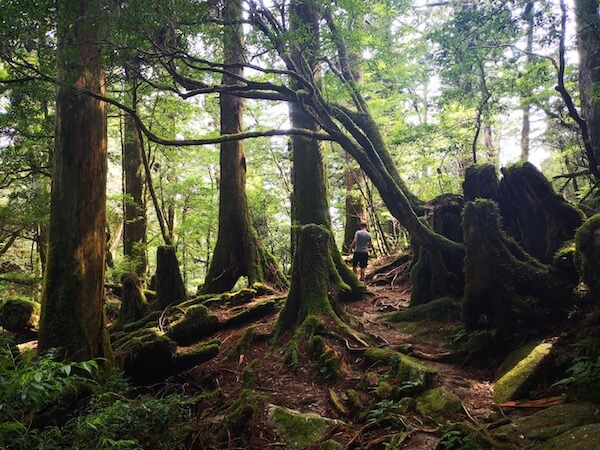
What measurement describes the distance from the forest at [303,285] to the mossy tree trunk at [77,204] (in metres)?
0.03

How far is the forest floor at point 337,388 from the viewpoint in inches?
168

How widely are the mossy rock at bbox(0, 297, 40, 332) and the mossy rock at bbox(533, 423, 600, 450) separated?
10.7 m

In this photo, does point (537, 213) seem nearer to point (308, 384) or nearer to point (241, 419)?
point (308, 384)

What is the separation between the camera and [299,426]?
4574mm

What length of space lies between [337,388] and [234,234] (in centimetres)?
721

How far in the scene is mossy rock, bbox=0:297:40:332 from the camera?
A: 9656 mm

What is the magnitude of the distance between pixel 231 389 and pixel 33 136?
8.07 meters

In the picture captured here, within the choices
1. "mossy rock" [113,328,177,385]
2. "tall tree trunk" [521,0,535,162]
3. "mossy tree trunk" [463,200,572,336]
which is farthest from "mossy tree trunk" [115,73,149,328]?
"tall tree trunk" [521,0,535,162]

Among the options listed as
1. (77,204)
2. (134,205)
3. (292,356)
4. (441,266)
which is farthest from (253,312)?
(134,205)

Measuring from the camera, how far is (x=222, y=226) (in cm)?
1212

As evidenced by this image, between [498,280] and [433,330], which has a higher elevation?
[498,280]

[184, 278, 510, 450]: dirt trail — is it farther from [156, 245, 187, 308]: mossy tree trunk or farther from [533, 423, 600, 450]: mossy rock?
[156, 245, 187, 308]: mossy tree trunk

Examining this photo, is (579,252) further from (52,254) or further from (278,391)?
(52,254)

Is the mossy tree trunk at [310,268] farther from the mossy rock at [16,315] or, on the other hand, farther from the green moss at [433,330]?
the mossy rock at [16,315]
